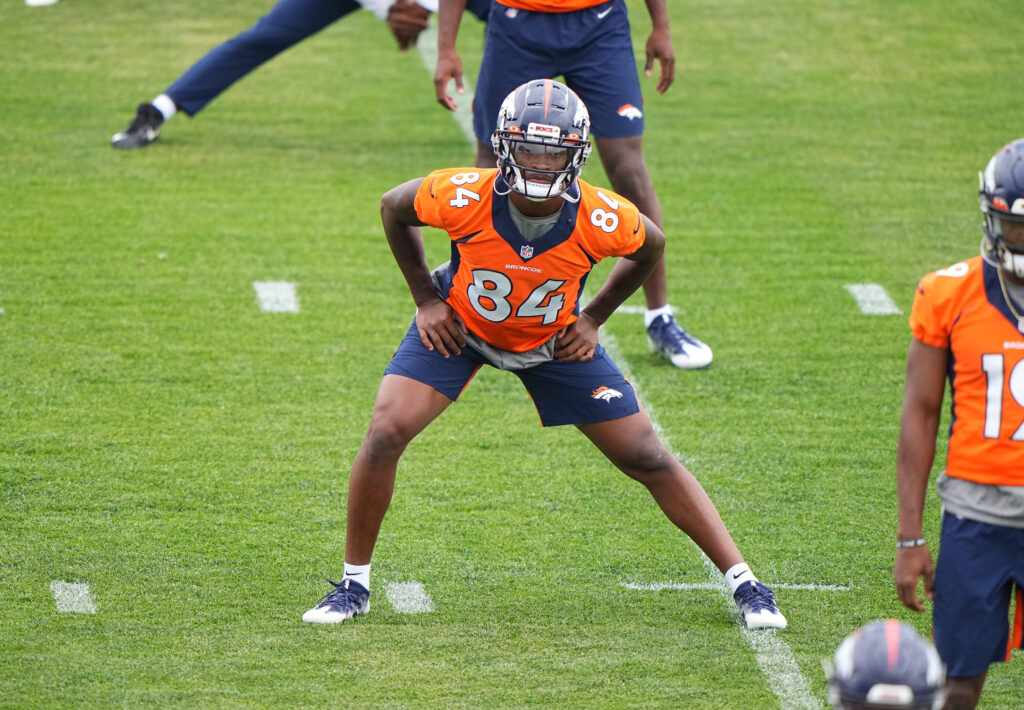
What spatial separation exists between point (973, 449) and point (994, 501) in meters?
0.13

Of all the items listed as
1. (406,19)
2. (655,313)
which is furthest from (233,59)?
(655,313)

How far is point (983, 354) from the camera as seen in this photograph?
3236 millimetres

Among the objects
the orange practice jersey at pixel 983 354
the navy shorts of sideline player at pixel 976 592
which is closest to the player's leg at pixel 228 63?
the orange practice jersey at pixel 983 354

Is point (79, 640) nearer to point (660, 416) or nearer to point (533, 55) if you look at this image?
point (660, 416)

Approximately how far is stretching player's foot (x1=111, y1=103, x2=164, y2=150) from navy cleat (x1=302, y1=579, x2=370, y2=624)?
18.6 feet

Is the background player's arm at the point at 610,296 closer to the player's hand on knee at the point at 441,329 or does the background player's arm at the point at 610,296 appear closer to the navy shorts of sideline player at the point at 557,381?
the navy shorts of sideline player at the point at 557,381

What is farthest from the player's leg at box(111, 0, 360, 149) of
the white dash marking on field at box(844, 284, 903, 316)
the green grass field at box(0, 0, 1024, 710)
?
the white dash marking on field at box(844, 284, 903, 316)

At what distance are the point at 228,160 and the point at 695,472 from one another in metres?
4.83

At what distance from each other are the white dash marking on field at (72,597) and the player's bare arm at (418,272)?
4.49 feet

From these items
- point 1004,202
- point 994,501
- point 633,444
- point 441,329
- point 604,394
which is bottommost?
point 633,444

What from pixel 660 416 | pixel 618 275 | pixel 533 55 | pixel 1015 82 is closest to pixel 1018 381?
pixel 618 275

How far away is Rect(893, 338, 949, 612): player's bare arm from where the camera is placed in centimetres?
330

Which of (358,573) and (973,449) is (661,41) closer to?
(358,573)

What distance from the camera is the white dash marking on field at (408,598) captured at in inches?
180
